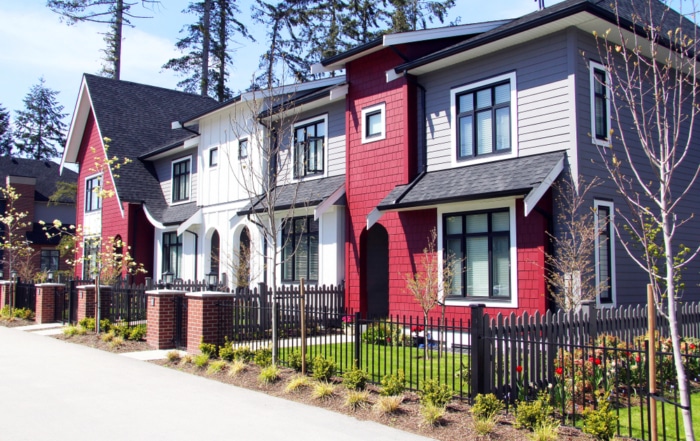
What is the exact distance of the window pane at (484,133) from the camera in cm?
1448

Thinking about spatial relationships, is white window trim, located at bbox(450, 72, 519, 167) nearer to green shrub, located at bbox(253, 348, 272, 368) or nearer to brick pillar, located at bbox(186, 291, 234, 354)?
brick pillar, located at bbox(186, 291, 234, 354)

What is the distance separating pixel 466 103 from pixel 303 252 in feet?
24.2

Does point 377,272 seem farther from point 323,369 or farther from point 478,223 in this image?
point 323,369

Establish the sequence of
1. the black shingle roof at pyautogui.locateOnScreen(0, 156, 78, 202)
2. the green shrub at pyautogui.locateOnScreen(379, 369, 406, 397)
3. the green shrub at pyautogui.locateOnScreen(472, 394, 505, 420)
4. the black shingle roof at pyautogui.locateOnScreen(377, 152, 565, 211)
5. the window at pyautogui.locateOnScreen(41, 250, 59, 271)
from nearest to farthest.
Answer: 1. the green shrub at pyautogui.locateOnScreen(472, 394, 505, 420)
2. the green shrub at pyautogui.locateOnScreen(379, 369, 406, 397)
3. the black shingle roof at pyautogui.locateOnScreen(377, 152, 565, 211)
4. the window at pyautogui.locateOnScreen(41, 250, 59, 271)
5. the black shingle roof at pyautogui.locateOnScreen(0, 156, 78, 202)

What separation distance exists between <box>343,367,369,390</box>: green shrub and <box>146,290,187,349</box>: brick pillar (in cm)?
637

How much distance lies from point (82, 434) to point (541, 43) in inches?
Result: 449

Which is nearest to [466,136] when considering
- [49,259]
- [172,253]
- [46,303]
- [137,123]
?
[46,303]

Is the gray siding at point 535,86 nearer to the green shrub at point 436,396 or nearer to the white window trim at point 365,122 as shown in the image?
the white window trim at point 365,122

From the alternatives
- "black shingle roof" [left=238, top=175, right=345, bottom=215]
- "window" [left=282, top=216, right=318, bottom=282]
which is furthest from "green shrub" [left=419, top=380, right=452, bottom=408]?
"window" [left=282, top=216, right=318, bottom=282]

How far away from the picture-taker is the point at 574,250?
1211 cm

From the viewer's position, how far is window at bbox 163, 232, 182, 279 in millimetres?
26484

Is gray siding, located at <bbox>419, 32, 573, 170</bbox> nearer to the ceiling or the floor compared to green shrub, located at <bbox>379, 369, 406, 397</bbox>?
nearer to the ceiling

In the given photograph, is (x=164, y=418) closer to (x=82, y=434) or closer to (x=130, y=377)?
(x=82, y=434)

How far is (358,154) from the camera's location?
57.4 ft
